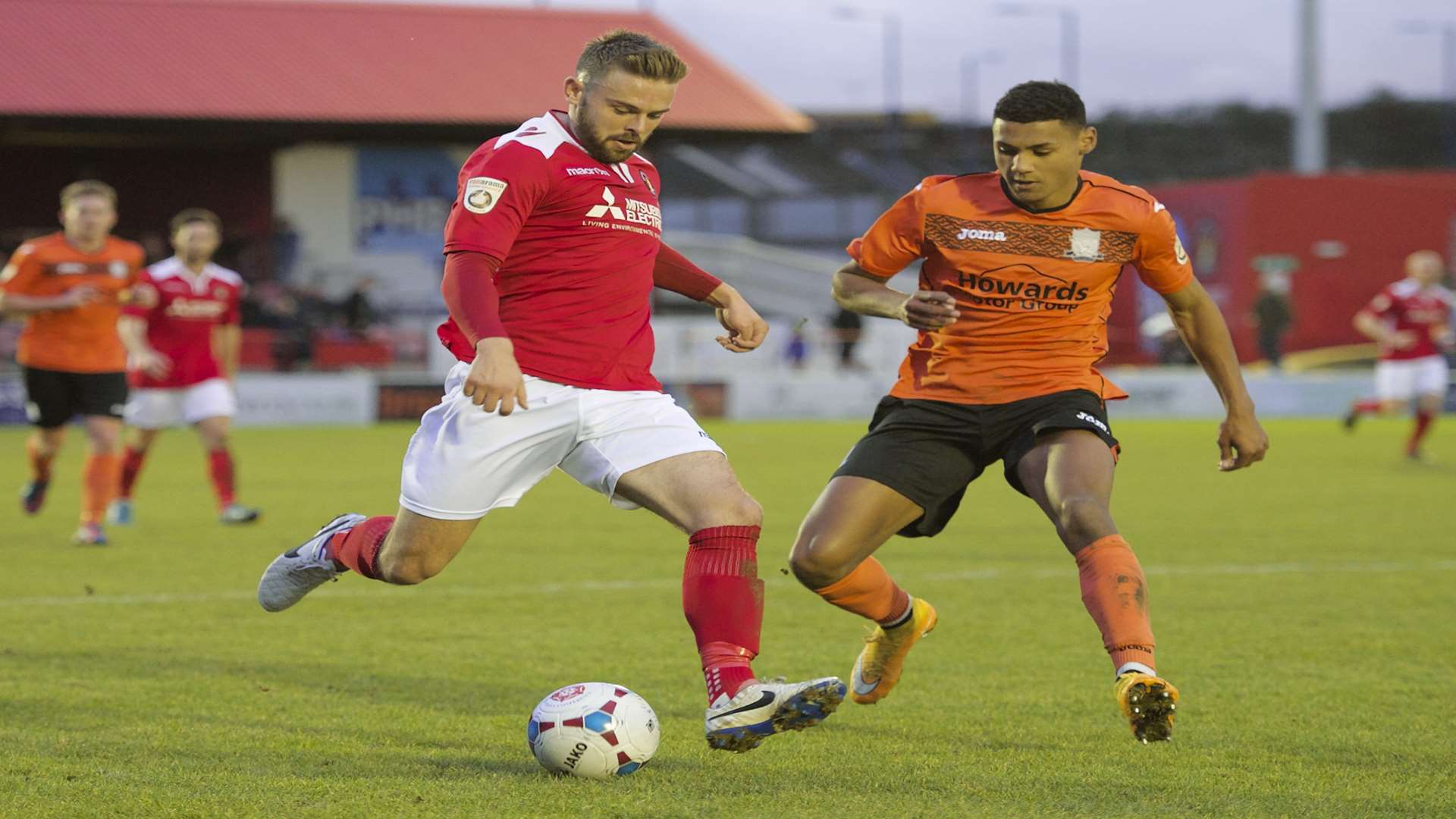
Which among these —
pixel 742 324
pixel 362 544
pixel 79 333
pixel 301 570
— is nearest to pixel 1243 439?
pixel 742 324

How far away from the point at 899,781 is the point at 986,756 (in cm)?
43

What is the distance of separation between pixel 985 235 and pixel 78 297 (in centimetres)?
680

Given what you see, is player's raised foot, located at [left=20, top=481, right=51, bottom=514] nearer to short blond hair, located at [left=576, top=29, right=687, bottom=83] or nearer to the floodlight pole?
short blond hair, located at [left=576, top=29, right=687, bottom=83]

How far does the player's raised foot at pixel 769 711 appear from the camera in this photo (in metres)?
4.58

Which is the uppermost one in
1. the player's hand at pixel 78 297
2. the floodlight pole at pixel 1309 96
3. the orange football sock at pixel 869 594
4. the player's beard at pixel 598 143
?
the floodlight pole at pixel 1309 96

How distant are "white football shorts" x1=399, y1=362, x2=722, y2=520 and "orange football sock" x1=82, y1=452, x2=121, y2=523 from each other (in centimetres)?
645

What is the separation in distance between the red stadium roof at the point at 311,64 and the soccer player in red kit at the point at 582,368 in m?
28.6

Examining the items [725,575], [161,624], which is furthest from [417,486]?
[161,624]

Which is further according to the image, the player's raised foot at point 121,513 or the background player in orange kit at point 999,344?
the player's raised foot at point 121,513

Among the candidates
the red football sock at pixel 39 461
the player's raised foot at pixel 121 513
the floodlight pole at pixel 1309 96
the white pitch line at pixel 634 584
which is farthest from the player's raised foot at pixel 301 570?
the floodlight pole at pixel 1309 96

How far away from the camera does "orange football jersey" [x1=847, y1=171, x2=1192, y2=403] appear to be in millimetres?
5668

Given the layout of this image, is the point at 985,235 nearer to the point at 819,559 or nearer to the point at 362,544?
the point at 819,559

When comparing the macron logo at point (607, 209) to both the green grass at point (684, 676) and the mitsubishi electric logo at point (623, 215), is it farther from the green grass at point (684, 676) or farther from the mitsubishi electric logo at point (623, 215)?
the green grass at point (684, 676)

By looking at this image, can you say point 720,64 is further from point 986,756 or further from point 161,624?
point 986,756
